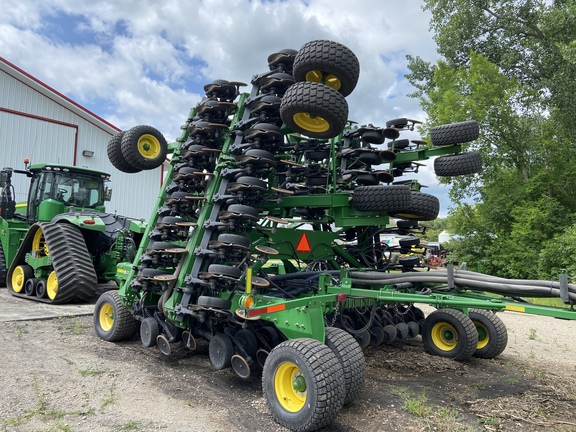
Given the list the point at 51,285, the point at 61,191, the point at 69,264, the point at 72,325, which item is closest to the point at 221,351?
the point at 72,325

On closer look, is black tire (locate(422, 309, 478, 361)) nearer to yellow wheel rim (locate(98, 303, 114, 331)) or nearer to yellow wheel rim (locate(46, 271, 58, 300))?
yellow wheel rim (locate(98, 303, 114, 331))

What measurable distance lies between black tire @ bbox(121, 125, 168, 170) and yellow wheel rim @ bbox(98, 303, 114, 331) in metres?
1.75

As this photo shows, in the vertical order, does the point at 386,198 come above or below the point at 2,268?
above

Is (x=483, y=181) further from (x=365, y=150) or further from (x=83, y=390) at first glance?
(x=83, y=390)

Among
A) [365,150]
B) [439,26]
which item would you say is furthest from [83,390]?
[439,26]

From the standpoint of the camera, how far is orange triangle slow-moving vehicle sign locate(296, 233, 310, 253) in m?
5.61

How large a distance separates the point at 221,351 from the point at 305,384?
3.58 feet

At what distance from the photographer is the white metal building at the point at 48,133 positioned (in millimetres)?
16919

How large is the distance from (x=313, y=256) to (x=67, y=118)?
16215mm

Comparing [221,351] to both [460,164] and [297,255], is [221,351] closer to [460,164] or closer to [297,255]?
[297,255]

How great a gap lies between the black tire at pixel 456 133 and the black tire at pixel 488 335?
7.04ft

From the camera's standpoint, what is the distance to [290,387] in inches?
148

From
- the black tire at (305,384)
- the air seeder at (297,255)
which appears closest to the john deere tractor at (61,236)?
the air seeder at (297,255)

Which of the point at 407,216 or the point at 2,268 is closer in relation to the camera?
the point at 407,216
